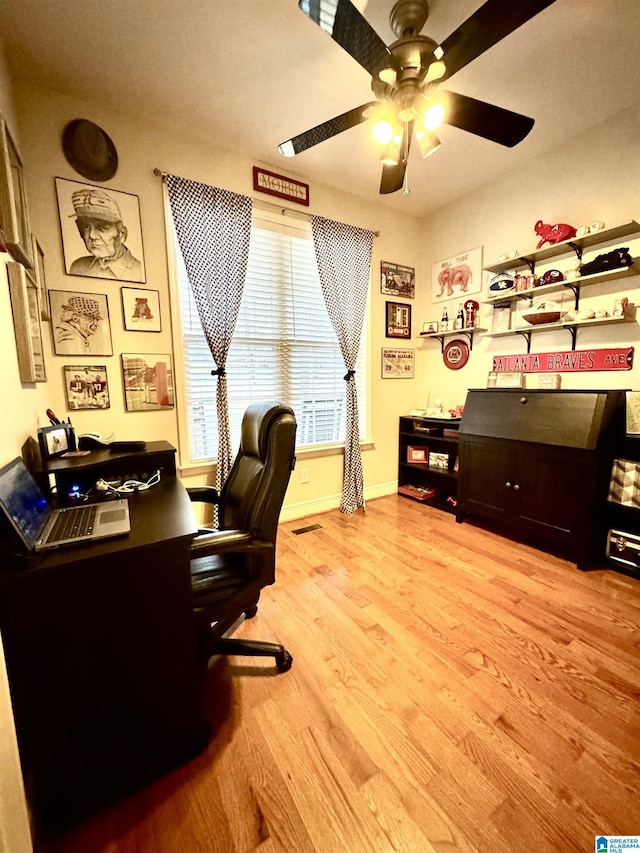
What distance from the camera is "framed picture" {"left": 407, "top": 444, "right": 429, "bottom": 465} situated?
3393mm

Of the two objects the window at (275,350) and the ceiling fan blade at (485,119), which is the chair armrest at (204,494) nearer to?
the window at (275,350)

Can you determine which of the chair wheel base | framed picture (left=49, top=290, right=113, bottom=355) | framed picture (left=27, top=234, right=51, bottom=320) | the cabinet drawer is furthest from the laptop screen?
the cabinet drawer

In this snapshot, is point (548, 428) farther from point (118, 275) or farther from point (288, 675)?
point (118, 275)

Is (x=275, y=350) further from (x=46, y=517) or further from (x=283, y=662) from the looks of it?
(x=283, y=662)

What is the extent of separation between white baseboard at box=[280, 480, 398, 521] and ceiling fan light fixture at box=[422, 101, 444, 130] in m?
2.57

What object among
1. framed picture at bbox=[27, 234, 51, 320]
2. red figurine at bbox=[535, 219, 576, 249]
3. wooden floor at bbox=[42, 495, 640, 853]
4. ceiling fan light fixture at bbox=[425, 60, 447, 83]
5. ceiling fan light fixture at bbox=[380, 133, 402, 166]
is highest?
ceiling fan light fixture at bbox=[425, 60, 447, 83]

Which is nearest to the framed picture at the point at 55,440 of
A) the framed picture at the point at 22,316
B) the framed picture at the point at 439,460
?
the framed picture at the point at 22,316

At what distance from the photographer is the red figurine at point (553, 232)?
2.33m

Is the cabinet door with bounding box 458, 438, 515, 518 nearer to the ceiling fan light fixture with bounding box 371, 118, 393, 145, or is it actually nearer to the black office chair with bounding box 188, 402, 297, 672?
the black office chair with bounding box 188, 402, 297, 672

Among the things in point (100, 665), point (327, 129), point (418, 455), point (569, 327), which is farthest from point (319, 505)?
point (327, 129)

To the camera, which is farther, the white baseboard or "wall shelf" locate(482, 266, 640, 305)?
the white baseboard

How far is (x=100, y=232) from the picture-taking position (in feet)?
6.70

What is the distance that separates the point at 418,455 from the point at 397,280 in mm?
1723

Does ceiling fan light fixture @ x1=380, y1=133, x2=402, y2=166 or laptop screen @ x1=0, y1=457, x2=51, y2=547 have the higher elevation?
ceiling fan light fixture @ x1=380, y1=133, x2=402, y2=166
